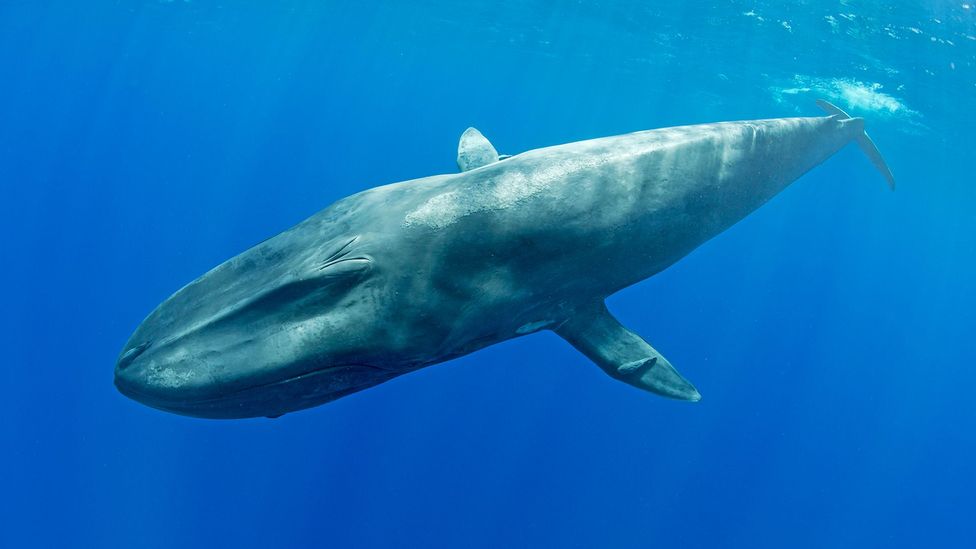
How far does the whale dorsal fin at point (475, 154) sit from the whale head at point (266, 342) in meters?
3.15

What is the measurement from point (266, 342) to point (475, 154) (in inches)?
168

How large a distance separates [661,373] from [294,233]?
3.83 m

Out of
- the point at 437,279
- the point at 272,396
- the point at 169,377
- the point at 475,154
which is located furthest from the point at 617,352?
the point at 169,377

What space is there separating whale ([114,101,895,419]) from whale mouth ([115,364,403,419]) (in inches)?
0.6

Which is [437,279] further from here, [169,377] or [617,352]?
[617,352]

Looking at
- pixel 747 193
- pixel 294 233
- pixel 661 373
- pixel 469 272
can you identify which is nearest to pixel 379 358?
pixel 469 272

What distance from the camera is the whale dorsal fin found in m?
7.66

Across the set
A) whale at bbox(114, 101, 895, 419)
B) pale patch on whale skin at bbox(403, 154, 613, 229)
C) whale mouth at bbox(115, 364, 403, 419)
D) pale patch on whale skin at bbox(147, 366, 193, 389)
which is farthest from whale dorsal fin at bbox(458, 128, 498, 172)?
pale patch on whale skin at bbox(147, 366, 193, 389)

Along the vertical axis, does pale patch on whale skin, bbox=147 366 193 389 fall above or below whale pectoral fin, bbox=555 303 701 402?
above

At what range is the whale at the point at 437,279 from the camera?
430cm

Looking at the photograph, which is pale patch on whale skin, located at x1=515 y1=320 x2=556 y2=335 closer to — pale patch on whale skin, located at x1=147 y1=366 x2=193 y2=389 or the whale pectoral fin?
the whale pectoral fin

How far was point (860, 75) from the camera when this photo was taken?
29.7 metres

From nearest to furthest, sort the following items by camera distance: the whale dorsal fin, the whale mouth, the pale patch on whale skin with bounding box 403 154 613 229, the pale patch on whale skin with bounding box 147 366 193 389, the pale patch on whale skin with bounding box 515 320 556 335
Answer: the pale patch on whale skin with bounding box 147 366 193 389 < the whale mouth < the pale patch on whale skin with bounding box 403 154 613 229 < the pale patch on whale skin with bounding box 515 320 556 335 < the whale dorsal fin

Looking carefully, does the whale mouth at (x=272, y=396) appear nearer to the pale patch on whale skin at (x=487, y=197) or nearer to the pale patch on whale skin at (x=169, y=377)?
the pale patch on whale skin at (x=169, y=377)
